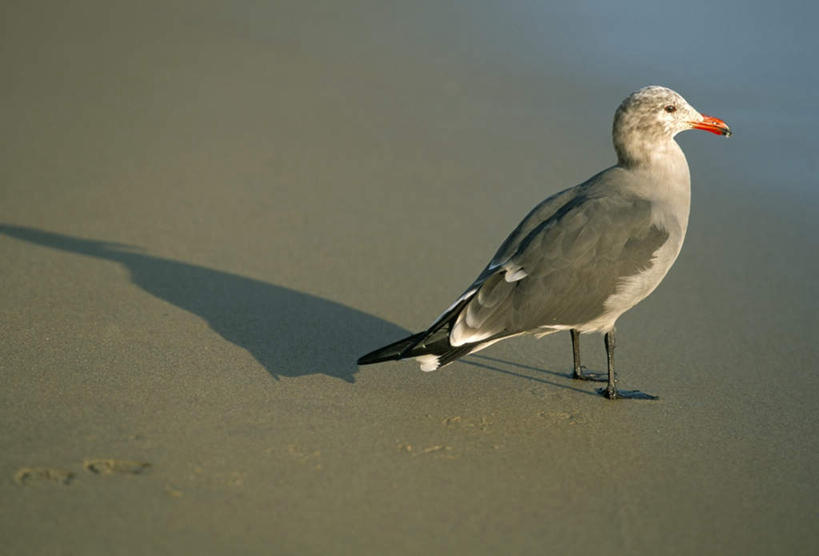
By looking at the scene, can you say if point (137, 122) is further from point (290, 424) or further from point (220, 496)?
point (220, 496)

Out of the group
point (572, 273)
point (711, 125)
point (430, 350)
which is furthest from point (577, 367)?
point (711, 125)

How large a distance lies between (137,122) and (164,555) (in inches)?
172

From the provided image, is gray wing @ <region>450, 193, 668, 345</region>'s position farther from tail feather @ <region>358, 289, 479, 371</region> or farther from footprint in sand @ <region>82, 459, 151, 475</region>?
footprint in sand @ <region>82, 459, 151, 475</region>

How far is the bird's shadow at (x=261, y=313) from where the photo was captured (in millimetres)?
4203

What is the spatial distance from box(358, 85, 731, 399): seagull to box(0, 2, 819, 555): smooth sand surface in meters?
0.28

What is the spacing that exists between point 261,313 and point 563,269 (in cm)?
153

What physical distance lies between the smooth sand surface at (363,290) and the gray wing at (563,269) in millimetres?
366

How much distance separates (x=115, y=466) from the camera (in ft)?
10.3

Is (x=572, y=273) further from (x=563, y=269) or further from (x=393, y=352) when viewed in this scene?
(x=393, y=352)

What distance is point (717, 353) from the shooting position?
4.39 meters

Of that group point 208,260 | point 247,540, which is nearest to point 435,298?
point 208,260

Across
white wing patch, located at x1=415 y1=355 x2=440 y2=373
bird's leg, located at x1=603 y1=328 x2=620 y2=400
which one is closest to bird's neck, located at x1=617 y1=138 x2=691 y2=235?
bird's leg, located at x1=603 y1=328 x2=620 y2=400

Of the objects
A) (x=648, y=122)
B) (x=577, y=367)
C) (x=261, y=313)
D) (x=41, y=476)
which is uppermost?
(x=648, y=122)

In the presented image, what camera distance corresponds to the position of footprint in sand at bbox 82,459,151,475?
3.10 metres
